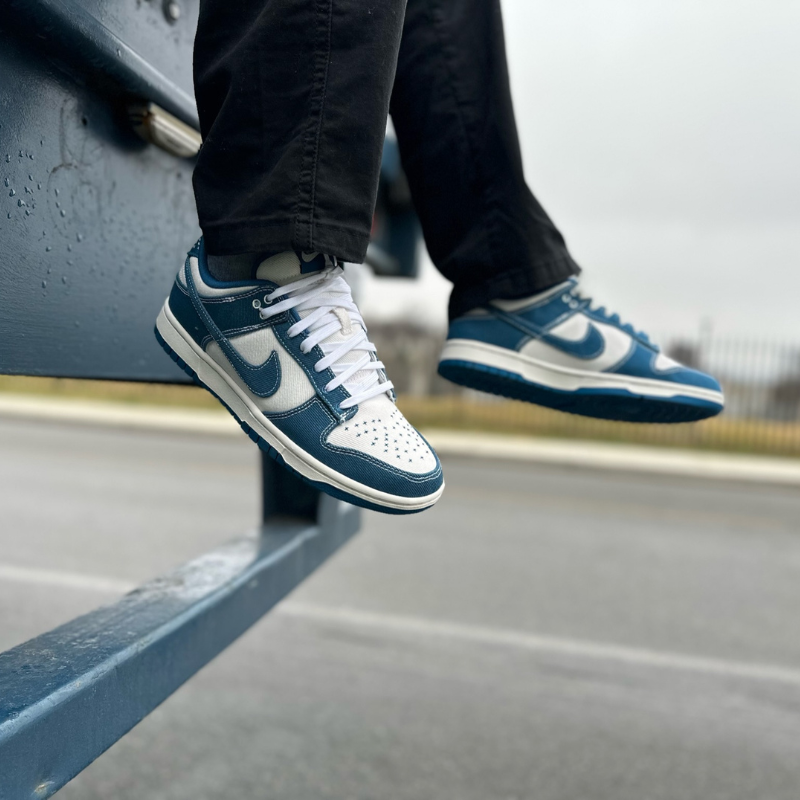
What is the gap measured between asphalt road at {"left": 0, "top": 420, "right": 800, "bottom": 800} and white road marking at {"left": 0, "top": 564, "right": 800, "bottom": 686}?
0.01 meters

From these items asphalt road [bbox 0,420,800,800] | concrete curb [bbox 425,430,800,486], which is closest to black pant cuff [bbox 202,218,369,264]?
asphalt road [bbox 0,420,800,800]

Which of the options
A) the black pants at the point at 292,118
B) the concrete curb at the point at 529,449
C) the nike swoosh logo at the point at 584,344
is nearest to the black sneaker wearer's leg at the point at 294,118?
the black pants at the point at 292,118

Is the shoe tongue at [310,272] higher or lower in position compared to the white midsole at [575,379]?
higher

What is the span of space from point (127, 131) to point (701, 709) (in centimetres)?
189

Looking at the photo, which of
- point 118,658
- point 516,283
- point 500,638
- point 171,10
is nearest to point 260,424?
point 118,658

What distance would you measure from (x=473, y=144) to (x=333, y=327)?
0.35 metres

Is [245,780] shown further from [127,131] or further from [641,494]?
[641,494]

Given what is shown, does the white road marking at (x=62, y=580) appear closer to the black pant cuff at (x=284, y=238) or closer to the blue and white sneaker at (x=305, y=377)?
the blue and white sneaker at (x=305, y=377)

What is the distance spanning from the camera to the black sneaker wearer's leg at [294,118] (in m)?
0.77

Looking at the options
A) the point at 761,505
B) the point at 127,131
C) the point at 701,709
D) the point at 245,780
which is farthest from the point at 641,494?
the point at 127,131

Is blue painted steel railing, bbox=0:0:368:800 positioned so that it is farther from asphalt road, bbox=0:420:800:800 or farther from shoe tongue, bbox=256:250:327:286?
asphalt road, bbox=0:420:800:800

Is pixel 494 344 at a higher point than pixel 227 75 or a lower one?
lower

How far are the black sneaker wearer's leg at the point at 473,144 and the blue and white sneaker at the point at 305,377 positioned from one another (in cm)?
24

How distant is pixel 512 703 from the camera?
78.9 inches
